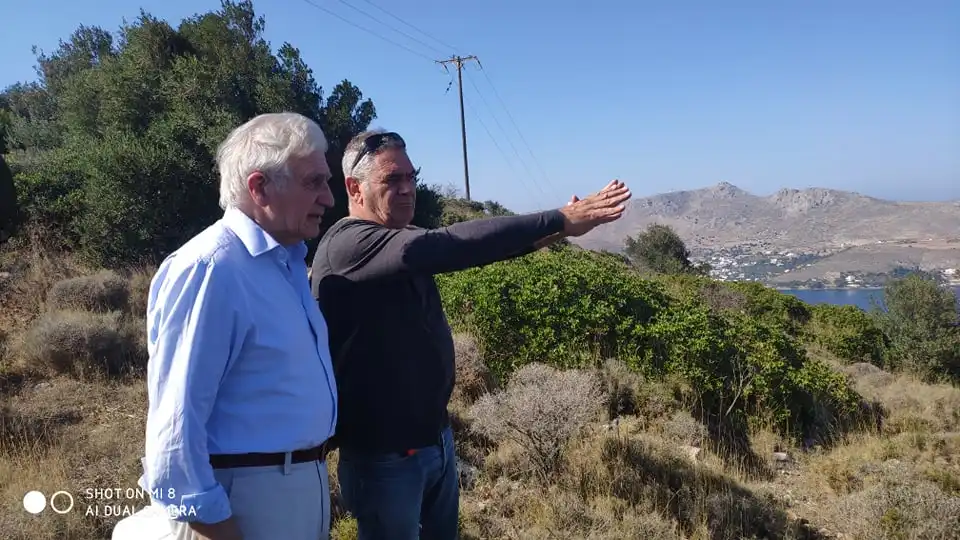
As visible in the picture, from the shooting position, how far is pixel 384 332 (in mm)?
1813

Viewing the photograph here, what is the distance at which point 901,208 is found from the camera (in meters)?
118

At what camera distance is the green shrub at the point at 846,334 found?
12797mm

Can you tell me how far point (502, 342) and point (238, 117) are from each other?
9711 millimetres

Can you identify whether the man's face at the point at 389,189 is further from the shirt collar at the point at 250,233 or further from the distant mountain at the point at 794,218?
the distant mountain at the point at 794,218

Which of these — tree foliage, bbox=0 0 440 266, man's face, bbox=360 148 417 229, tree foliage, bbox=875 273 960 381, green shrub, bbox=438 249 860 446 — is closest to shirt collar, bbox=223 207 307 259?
man's face, bbox=360 148 417 229

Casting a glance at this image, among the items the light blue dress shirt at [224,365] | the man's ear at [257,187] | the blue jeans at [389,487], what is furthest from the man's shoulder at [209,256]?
the blue jeans at [389,487]

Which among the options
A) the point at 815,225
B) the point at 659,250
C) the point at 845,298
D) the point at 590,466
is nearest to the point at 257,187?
the point at 590,466

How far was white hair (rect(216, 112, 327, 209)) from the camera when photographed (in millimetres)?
1465

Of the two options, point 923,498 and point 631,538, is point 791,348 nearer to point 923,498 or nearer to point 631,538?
point 923,498

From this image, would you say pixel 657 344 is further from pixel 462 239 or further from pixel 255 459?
pixel 255 459

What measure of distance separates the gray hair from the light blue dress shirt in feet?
1.44

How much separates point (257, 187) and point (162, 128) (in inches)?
503

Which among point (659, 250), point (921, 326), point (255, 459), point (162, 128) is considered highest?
point (162, 128)

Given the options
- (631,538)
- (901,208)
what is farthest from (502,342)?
(901,208)
